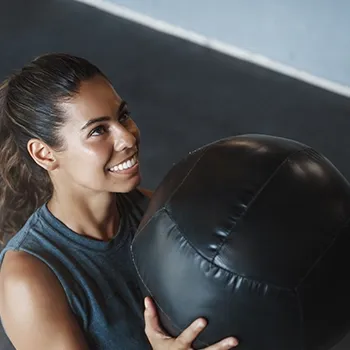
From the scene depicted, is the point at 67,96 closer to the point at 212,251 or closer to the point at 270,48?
the point at 212,251

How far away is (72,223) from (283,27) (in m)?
2.60

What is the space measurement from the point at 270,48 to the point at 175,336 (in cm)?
295

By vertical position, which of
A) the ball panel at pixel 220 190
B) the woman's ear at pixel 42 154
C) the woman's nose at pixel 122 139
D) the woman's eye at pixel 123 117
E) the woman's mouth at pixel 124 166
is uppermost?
the ball panel at pixel 220 190

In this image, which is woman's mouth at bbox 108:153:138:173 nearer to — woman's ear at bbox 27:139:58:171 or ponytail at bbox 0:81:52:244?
woman's ear at bbox 27:139:58:171

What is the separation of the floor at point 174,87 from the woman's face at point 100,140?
5.51 ft

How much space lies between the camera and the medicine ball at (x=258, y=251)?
1.16 m

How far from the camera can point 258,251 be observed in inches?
45.6

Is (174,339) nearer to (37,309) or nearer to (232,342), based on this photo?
(232,342)

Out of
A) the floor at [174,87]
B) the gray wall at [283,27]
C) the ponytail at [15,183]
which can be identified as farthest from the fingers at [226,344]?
the gray wall at [283,27]

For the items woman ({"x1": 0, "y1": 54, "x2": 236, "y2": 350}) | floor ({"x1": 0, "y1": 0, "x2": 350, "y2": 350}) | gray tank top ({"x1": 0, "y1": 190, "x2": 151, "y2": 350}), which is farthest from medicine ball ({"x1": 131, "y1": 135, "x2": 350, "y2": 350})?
floor ({"x1": 0, "y1": 0, "x2": 350, "y2": 350})

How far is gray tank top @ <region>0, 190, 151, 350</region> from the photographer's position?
1501 millimetres

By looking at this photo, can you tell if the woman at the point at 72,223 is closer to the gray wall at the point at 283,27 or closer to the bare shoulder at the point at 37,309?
the bare shoulder at the point at 37,309

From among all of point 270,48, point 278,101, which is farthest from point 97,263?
A: point 270,48

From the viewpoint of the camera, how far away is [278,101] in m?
3.82
